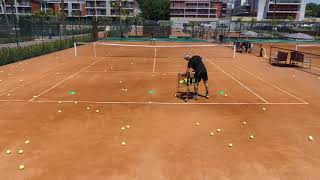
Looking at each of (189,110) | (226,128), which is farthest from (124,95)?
(226,128)

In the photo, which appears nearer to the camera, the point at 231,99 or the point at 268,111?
the point at 268,111

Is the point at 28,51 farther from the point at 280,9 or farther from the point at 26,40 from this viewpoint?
the point at 280,9

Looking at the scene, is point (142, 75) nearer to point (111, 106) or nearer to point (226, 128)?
point (111, 106)

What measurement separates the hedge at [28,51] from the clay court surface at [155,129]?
5526 mm

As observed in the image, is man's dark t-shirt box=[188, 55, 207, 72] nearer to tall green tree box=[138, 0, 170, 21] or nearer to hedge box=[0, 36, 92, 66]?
hedge box=[0, 36, 92, 66]

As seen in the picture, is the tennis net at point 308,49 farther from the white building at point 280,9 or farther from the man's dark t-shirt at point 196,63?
the white building at point 280,9

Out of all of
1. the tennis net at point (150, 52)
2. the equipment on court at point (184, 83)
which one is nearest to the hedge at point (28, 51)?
the tennis net at point (150, 52)

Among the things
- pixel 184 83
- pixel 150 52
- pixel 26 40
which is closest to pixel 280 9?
pixel 150 52

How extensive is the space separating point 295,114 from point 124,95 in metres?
6.65

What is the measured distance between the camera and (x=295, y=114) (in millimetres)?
10586

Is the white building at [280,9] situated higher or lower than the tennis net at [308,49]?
higher

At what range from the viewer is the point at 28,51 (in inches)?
976

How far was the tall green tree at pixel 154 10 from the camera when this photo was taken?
376 ft

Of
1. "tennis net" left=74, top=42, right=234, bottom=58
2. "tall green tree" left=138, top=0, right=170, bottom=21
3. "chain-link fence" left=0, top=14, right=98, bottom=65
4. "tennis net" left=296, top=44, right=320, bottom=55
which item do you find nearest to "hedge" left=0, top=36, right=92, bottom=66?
"chain-link fence" left=0, top=14, right=98, bottom=65
